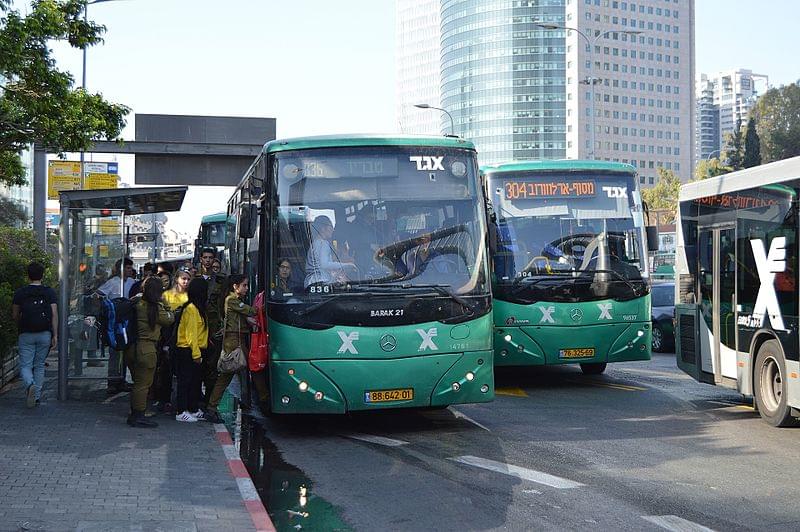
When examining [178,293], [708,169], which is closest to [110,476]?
Answer: [178,293]

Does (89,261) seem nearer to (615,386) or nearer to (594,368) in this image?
(615,386)

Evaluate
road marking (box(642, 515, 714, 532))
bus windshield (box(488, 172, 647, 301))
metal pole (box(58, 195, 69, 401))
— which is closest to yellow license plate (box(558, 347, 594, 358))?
bus windshield (box(488, 172, 647, 301))

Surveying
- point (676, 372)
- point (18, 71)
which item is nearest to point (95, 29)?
point (18, 71)

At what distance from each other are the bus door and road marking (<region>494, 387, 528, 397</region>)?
2.80 meters

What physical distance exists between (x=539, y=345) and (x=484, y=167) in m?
2.94

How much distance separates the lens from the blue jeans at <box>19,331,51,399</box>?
510 inches

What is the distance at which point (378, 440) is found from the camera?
1112cm

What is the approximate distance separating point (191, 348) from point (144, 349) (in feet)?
1.99

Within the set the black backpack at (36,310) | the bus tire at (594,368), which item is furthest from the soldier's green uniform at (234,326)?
the bus tire at (594,368)

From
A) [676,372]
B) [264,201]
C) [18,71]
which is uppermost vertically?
[18,71]

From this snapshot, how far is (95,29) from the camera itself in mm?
16562

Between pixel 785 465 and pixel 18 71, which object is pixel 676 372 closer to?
pixel 785 465

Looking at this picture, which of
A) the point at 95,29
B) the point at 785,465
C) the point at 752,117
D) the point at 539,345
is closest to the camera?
the point at 785,465

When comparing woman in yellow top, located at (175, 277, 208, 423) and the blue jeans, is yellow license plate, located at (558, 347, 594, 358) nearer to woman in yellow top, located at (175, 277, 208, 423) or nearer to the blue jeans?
woman in yellow top, located at (175, 277, 208, 423)
